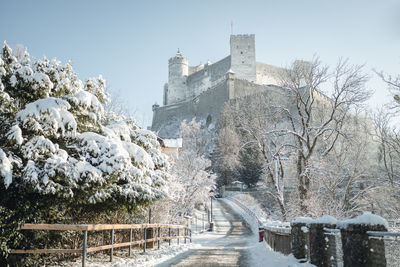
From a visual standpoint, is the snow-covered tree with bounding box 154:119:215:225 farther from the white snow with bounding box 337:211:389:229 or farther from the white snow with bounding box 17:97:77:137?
the white snow with bounding box 337:211:389:229

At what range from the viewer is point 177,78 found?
91.1 meters

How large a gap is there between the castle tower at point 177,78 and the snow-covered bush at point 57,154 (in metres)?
80.7

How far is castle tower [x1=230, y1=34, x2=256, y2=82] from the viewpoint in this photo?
260 feet

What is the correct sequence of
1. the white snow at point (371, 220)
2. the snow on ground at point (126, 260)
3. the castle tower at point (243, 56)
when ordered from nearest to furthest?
the white snow at point (371, 220) → the snow on ground at point (126, 260) → the castle tower at point (243, 56)

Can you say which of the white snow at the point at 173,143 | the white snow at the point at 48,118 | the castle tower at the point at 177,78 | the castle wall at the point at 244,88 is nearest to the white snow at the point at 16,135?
the white snow at the point at 48,118

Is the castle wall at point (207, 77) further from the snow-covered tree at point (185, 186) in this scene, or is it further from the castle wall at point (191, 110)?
the snow-covered tree at point (185, 186)

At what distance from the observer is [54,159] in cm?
694

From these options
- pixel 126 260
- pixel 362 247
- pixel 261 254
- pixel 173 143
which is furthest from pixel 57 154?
pixel 173 143

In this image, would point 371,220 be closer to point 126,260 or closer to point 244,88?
point 126,260

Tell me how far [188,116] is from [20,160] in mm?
72261

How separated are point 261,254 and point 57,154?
7.45 metres

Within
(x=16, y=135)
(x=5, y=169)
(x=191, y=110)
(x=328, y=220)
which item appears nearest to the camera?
(x=328, y=220)

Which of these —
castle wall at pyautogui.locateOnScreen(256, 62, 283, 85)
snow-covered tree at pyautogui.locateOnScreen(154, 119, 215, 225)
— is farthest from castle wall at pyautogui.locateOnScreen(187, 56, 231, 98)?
snow-covered tree at pyautogui.locateOnScreen(154, 119, 215, 225)

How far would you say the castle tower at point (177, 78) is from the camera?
89.9 metres
